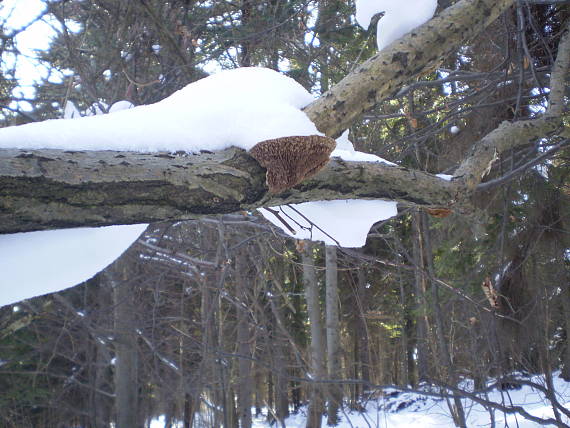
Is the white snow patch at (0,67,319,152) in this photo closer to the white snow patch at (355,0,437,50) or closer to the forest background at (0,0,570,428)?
the white snow patch at (355,0,437,50)

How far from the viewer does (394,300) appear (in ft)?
40.1

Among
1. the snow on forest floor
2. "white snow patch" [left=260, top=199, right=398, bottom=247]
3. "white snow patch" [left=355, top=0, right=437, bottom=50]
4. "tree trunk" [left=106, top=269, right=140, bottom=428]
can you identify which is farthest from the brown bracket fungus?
the snow on forest floor

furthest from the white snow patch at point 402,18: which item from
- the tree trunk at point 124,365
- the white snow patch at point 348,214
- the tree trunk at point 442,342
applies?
the tree trunk at point 124,365

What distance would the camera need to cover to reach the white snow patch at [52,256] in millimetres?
916

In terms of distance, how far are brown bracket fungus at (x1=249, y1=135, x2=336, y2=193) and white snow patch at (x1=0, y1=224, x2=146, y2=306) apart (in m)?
0.38

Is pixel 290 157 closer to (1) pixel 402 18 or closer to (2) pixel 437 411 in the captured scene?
(1) pixel 402 18

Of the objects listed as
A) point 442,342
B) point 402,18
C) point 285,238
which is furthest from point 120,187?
point 442,342

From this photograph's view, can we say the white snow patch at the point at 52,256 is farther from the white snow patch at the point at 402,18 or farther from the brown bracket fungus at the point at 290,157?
the white snow patch at the point at 402,18

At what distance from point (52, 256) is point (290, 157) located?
566mm

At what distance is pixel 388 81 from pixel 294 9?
3.91 m

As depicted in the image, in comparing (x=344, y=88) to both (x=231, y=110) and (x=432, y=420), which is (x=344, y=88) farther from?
(x=432, y=420)

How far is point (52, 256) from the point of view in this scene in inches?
39.0

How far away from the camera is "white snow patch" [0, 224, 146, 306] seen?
916 mm

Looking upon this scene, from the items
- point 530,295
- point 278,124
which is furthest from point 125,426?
point 278,124
